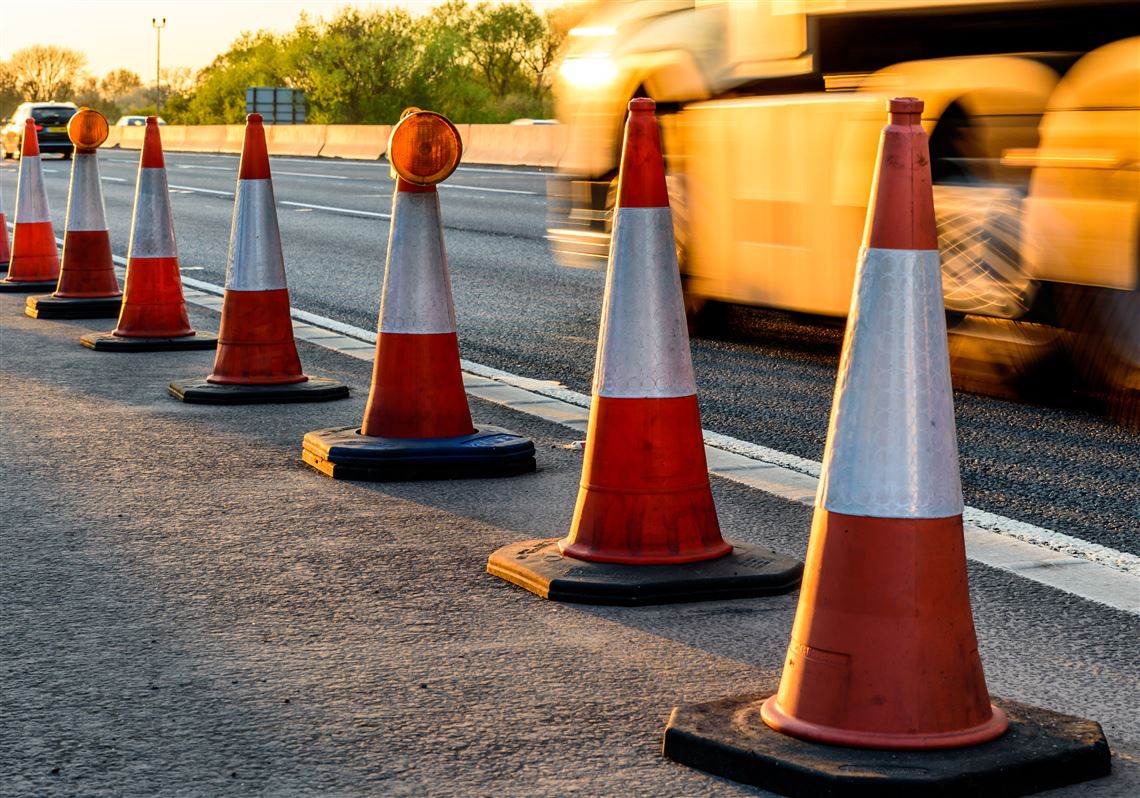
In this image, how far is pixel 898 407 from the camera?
128 inches

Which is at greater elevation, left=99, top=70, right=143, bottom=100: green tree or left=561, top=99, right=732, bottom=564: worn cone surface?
left=99, top=70, right=143, bottom=100: green tree

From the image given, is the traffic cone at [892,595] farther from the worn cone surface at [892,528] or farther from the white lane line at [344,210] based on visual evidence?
the white lane line at [344,210]

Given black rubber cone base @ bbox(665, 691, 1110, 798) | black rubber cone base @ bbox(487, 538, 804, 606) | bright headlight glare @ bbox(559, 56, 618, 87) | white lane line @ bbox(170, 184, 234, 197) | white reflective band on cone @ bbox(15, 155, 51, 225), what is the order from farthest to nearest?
white lane line @ bbox(170, 184, 234, 197) → white reflective band on cone @ bbox(15, 155, 51, 225) → bright headlight glare @ bbox(559, 56, 618, 87) → black rubber cone base @ bbox(487, 538, 804, 606) → black rubber cone base @ bbox(665, 691, 1110, 798)

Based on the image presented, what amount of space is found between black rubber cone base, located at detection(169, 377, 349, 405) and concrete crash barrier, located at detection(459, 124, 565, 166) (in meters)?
24.6

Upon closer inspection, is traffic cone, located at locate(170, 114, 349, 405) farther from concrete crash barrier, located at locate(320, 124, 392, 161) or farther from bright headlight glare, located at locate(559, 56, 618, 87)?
concrete crash barrier, located at locate(320, 124, 392, 161)

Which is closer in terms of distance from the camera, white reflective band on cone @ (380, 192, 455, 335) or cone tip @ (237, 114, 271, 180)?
white reflective band on cone @ (380, 192, 455, 335)

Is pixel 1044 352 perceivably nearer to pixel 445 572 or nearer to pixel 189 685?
pixel 445 572

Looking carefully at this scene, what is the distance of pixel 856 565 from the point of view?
10.6ft

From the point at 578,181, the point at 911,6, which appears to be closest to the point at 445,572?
the point at 911,6

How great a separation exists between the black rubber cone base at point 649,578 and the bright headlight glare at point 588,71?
5986mm

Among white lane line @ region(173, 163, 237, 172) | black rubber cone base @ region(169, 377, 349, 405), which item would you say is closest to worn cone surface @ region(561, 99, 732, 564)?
black rubber cone base @ region(169, 377, 349, 405)

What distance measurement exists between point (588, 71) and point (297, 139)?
35.7 m

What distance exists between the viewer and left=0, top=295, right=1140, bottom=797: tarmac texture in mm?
3170

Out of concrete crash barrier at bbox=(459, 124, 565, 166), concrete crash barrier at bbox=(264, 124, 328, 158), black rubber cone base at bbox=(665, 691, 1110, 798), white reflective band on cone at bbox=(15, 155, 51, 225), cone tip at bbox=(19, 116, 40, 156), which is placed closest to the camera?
black rubber cone base at bbox=(665, 691, 1110, 798)
